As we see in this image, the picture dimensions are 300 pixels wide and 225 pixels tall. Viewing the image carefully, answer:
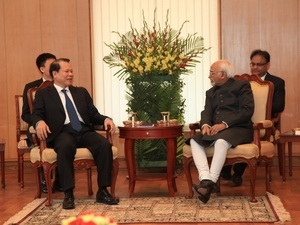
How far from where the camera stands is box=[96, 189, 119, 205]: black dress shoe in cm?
480

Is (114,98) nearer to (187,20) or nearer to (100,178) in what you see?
(187,20)

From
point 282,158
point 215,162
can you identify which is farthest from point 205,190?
point 282,158

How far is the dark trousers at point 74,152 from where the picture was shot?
187 inches

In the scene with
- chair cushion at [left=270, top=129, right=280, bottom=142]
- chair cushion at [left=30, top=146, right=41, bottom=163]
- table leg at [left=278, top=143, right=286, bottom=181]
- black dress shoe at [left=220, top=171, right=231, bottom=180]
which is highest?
chair cushion at [left=270, top=129, right=280, bottom=142]

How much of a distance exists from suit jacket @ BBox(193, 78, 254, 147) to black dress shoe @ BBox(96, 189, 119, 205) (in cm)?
87

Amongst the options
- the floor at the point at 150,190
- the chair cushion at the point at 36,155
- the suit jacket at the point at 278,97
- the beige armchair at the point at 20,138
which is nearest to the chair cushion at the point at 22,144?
the beige armchair at the point at 20,138

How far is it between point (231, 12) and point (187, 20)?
1.84 ft

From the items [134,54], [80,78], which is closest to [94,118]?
[134,54]

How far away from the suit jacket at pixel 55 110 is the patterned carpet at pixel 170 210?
69cm

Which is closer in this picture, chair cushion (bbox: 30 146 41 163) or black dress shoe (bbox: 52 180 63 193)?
chair cushion (bbox: 30 146 41 163)

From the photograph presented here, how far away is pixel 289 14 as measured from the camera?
22.9 ft

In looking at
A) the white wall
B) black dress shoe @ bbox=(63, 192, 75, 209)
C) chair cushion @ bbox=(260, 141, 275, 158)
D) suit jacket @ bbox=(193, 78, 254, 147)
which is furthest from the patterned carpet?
the white wall

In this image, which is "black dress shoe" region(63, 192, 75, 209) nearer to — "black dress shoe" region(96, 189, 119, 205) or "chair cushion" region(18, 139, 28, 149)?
"black dress shoe" region(96, 189, 119, 205)

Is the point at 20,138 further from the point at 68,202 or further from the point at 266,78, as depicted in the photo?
the point at 266,78
